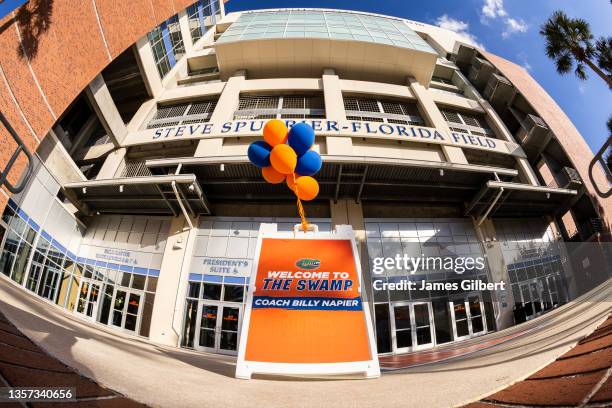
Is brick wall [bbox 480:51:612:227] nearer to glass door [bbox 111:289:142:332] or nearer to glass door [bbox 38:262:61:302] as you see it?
glass door [bbox 111:289:142:332]

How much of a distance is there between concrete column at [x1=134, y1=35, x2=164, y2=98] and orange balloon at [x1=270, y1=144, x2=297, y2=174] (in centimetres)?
1363

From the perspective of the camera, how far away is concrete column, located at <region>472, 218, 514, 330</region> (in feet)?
33.3

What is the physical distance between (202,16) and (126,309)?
21145mm

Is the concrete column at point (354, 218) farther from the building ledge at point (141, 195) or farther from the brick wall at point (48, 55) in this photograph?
the brick wall at point (48, 55)

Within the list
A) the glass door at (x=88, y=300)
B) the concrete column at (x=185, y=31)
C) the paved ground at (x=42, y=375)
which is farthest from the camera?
the concrete column at (x=185, y=31)

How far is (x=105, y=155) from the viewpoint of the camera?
42.5 feet

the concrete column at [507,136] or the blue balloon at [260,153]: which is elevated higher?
the concrete column at [507,136]

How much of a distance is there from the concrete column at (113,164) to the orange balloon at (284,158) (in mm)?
11684

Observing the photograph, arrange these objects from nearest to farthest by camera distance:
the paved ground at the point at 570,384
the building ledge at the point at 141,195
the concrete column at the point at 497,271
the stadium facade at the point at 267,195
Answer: the paved ground at the point at 570,384 → the stadium facade at the point at 267,195 → the building ledge at the point at 141,195 → the concrete column at the point at 497,271

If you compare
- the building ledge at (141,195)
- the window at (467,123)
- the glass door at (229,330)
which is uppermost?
the window at (467,123)

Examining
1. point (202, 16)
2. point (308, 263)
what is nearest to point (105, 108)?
point (202, 16)

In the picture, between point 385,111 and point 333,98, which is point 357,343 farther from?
point 385,111

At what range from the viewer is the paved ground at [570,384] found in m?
1.04

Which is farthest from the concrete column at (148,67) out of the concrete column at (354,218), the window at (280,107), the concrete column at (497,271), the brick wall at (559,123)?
the brick wall at (559,123)
